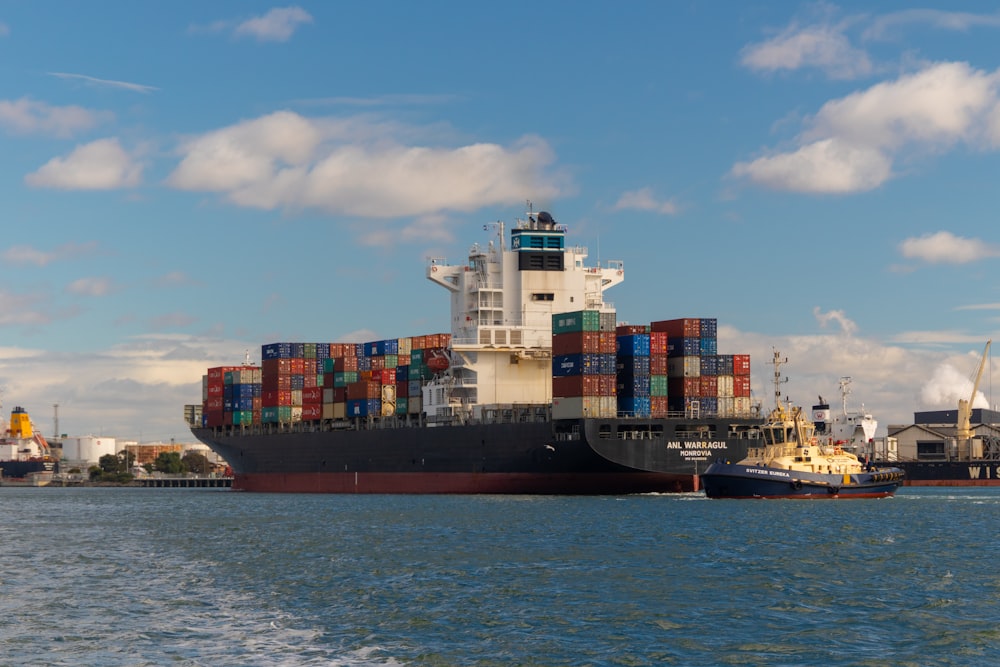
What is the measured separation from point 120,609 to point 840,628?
1601 cm

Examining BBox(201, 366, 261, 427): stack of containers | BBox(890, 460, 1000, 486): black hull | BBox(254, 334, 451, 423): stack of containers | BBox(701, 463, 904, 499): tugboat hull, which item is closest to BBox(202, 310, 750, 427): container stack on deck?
BBox(701, 463, 904, 499): tugboat hull

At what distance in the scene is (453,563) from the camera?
3834 cm

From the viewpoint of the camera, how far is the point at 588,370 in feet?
237

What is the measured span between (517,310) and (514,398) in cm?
561

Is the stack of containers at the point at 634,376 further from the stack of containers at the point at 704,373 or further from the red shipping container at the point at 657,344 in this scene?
the stack of containers at the point at 704,373

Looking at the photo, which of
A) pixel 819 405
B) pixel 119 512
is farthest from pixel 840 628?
pixel 819 405

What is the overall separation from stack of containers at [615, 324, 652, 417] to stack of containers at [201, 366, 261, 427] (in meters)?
46.4

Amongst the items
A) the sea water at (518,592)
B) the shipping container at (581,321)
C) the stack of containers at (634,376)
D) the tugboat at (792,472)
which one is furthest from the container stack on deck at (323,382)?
the sea water at (518,592)

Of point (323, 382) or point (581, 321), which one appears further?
point (323, 382)

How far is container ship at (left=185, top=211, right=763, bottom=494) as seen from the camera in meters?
72.9

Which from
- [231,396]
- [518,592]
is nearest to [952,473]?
[231,396]

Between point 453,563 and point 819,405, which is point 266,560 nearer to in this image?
point 453,563

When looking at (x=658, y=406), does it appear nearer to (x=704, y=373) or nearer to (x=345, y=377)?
(x=704, y=373)

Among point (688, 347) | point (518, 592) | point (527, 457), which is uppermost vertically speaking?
point (688, 347)
